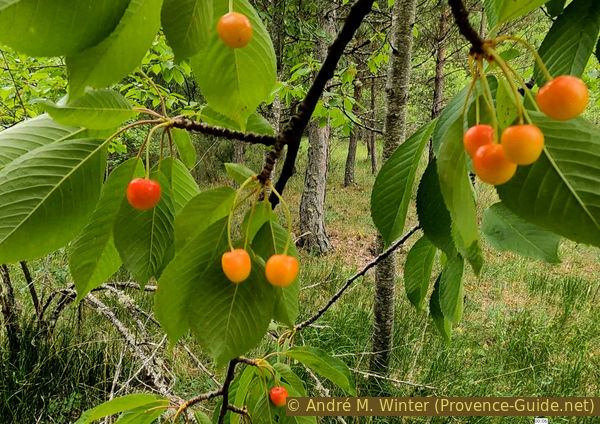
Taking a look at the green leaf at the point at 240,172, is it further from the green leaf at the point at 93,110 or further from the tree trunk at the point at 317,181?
the tree trunk at the point at 317,181

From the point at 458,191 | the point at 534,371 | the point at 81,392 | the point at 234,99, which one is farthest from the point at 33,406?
the point at 534,371

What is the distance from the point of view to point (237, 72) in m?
0.48

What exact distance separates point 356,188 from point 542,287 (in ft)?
18.5

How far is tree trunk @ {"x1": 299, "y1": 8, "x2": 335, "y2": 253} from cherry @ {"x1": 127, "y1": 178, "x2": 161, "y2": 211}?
4500 mm

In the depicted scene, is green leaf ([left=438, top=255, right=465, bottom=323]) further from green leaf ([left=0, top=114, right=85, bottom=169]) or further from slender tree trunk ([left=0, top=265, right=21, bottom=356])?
slender tree trunk ([left=0, top=265, right=21, bottom=356])

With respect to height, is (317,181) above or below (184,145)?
above

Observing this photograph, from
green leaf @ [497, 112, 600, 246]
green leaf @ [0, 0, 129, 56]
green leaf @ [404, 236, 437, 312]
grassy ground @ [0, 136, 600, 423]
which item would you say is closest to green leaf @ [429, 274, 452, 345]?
green leaf @ [404, 236, 437, 312]

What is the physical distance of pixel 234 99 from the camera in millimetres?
490

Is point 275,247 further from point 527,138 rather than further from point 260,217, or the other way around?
point 527,138

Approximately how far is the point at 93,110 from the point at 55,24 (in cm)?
21

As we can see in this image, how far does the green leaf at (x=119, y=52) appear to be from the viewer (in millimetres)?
351

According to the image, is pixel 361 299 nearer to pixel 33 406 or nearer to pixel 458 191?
pixel 33 406

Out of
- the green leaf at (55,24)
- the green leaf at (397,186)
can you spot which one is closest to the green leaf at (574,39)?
the green leaf at (397,186)

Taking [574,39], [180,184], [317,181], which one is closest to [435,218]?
[574,39]
